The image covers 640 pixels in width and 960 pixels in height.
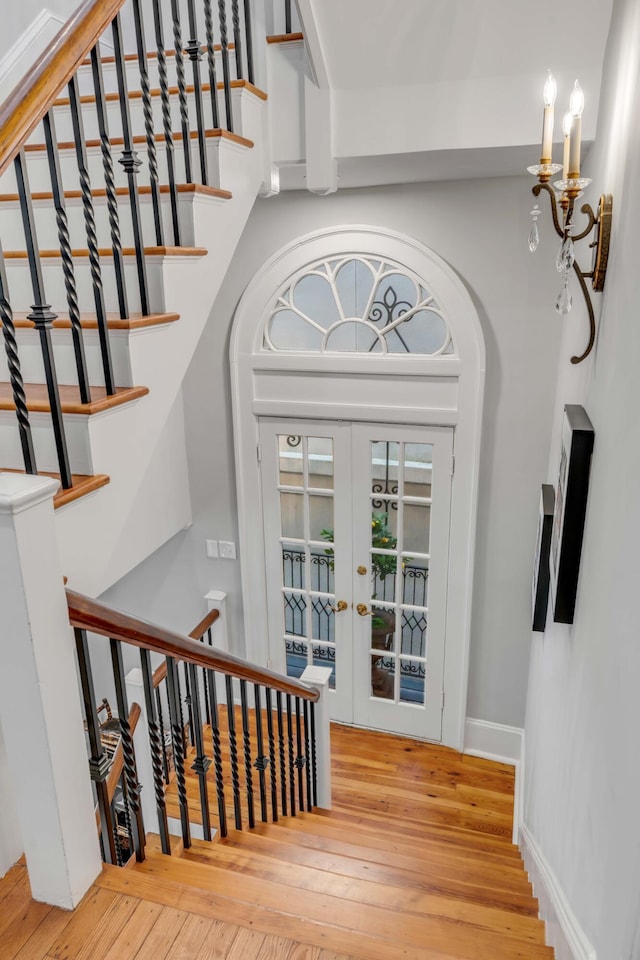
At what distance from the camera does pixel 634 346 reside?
4.42ft

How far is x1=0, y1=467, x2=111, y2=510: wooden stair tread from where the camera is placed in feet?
5.15

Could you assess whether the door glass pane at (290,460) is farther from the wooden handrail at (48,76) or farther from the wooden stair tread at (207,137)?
the wooden handrail at (48,76)

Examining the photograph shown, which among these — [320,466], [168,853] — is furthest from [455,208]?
[168,853]

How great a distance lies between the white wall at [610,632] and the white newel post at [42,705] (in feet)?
3.78

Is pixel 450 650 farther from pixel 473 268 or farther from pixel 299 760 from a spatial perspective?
pixel 473 268

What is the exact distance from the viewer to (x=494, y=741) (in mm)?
3938

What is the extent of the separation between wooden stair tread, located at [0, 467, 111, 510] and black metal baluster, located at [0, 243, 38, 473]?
0.07 metres

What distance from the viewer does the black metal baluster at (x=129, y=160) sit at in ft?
5.86

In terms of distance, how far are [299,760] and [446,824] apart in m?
1.05

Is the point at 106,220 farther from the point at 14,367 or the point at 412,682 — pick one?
the point at 412,682

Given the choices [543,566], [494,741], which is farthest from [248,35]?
[494,741]

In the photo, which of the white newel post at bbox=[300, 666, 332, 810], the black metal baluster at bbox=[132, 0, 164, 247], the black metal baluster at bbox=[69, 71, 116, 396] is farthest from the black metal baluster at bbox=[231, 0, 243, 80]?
the white newel post at bbox=[300, 666, 332, 810]

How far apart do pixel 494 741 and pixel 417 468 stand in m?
1.76

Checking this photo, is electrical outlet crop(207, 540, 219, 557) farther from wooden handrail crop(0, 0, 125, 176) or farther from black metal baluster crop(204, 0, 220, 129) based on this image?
wooden handrail crop(0, 0, 125, 176)
